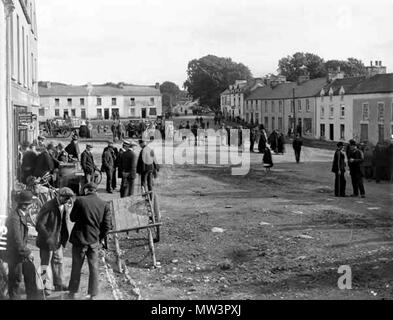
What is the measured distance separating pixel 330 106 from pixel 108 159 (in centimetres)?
4057

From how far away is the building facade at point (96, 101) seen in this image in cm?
7041

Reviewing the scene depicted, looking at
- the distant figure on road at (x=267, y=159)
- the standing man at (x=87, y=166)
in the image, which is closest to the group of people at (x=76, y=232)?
the standing man at (x=87, y=166)

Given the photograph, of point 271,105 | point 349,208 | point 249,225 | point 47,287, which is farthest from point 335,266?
point 271,105

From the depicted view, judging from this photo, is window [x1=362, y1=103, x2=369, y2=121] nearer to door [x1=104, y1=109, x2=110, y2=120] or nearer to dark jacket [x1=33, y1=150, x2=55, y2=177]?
door [x1=104, y1=109, x2=110, y2=120]

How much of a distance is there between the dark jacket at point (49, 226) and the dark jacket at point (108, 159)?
978 centimetres

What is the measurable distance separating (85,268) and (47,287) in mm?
1291

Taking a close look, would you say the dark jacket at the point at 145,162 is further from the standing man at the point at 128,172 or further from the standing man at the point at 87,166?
the standing man at the point at 87,166

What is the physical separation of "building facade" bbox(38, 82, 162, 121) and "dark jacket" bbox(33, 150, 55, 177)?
49.8 m

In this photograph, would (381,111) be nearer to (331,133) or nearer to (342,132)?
(342,132)

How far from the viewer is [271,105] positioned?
227ft

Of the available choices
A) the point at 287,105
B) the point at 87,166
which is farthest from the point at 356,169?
the point at 287,105

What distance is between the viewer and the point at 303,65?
93875 mm

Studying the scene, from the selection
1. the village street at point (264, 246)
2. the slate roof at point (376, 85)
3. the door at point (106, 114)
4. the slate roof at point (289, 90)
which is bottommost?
the village street at point (264, 246)
